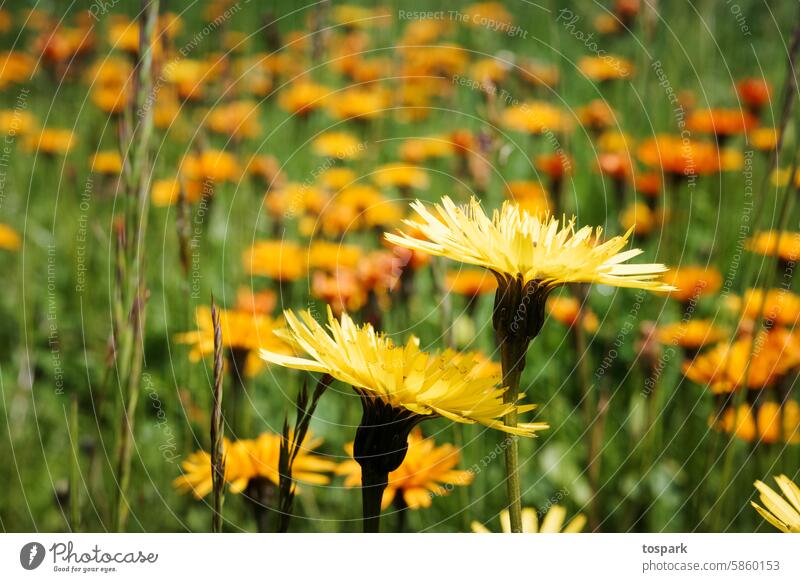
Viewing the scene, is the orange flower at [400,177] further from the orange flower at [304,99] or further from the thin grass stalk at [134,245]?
the thin grass stalk at [134,245]

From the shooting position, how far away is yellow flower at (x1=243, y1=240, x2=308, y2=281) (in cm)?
75

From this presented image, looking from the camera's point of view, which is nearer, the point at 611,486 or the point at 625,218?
the point at 611,486

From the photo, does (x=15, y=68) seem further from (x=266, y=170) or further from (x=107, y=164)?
(x=266, y=170)

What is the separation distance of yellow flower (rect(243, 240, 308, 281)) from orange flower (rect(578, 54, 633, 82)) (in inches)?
19.3

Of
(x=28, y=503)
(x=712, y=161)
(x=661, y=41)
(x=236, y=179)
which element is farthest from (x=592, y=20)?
(x=28, y=503)

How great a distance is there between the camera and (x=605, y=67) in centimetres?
107

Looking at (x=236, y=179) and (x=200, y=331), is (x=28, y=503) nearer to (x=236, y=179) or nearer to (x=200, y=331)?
(x=200, y=331)

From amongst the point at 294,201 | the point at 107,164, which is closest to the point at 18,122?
the point at 107,164

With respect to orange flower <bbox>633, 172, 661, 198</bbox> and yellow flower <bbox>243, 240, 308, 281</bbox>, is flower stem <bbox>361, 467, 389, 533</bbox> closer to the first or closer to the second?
yellow flower <bbox>243, 240, 308, 281</bbox>

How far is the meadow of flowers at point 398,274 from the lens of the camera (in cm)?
37

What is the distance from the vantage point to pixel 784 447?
61cm
